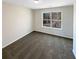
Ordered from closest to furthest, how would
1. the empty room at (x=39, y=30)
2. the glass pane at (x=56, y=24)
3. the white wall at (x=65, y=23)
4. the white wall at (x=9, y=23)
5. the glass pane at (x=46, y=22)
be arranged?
the empty room at (x=39, y=30), the white wall at (x=9, y=23), the white wall at (x=65, y=23), the glass pane at (x=56, y=24), the glass pane at (x=46, y=22)

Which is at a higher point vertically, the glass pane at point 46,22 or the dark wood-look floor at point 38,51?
the glass pane at point 46,22

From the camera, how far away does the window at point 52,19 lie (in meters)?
6.73

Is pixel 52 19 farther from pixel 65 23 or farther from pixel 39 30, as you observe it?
pixel 39 30

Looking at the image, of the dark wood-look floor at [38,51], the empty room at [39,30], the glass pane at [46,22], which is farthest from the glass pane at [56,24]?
the dark wood-look floor at [38,51]

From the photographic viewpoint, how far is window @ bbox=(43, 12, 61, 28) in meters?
6.73

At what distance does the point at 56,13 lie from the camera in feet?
22.4

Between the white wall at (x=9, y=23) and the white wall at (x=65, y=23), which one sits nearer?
the white wall at (x=9, y=23)

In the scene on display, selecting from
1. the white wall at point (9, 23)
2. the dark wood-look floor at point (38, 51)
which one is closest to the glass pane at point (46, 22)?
the white wall at point (9, 23)

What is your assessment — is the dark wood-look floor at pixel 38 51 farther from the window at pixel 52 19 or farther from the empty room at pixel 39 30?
the window at pixel 52 19

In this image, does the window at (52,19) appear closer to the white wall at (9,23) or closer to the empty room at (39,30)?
the empty room at (39,30)

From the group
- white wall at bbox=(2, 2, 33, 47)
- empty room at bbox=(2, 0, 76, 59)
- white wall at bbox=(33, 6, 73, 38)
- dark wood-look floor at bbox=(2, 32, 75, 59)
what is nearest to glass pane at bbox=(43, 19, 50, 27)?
empty room at bbox=(2, 0, 76, 59)

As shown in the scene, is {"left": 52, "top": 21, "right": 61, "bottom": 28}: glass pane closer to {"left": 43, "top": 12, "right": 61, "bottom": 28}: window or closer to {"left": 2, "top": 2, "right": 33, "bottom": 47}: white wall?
{"left": 43, "top": 12, "right": 61, "bottom": 28}: window

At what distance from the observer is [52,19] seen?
717 cm

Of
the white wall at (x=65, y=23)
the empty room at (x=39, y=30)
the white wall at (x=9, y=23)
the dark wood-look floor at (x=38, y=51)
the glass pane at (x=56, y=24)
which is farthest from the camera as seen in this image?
the glass pane at (x=56, y=24)
